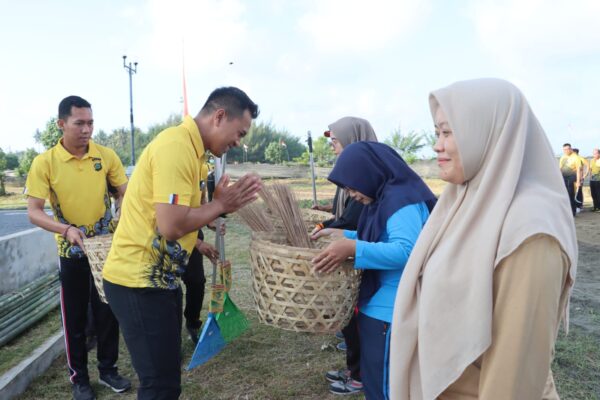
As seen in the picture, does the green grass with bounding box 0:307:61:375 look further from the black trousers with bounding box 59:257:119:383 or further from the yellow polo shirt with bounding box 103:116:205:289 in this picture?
the yellow polo shirt with bounding box 103:116:205:289

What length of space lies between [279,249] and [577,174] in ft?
39.0

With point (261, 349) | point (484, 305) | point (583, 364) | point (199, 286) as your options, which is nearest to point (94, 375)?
point (199, 286)

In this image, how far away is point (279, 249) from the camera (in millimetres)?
1965

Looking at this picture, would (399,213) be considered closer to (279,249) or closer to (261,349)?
(279,249)

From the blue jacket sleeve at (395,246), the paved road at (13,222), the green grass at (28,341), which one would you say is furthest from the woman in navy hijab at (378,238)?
the paved road at (13,222)

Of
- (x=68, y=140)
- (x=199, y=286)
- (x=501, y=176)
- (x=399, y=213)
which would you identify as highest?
(x=68, y=140)

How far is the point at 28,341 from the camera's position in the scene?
3.74 m

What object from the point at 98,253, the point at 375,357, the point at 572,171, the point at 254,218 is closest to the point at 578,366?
the point at 375,357

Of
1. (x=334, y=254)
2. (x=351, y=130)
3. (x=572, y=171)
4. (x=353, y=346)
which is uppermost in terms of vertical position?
(x=351, y=130)

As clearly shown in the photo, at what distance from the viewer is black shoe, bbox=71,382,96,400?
2.99 m

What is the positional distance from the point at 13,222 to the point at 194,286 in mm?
10740

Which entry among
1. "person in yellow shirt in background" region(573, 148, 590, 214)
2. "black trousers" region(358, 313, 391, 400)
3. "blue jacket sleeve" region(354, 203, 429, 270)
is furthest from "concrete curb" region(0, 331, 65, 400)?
"person in yellow shirt in background" region(573, 148, 590, 214)

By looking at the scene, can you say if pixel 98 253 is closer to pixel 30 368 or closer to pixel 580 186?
pixel 30 368

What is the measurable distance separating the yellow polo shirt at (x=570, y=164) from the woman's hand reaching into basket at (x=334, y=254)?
11659 millimetres
